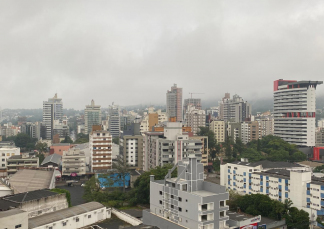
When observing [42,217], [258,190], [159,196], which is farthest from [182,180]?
[258,190]

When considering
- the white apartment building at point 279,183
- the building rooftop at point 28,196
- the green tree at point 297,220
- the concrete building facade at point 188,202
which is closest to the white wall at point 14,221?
the building rooftop at point 28,196

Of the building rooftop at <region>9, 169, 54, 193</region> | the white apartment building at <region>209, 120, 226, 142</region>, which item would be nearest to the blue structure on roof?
the building rooftop at <region>9, 169, 54, 193</region>

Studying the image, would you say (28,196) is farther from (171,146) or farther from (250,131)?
(250,131)

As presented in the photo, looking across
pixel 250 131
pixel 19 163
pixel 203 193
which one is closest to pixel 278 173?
pixel 203 193

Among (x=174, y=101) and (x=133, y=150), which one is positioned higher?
(x=174, y=101)

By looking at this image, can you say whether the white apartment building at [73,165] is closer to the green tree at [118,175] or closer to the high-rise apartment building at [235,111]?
the green tree at [118,175]

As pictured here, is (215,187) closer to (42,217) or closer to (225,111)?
(42,217)
